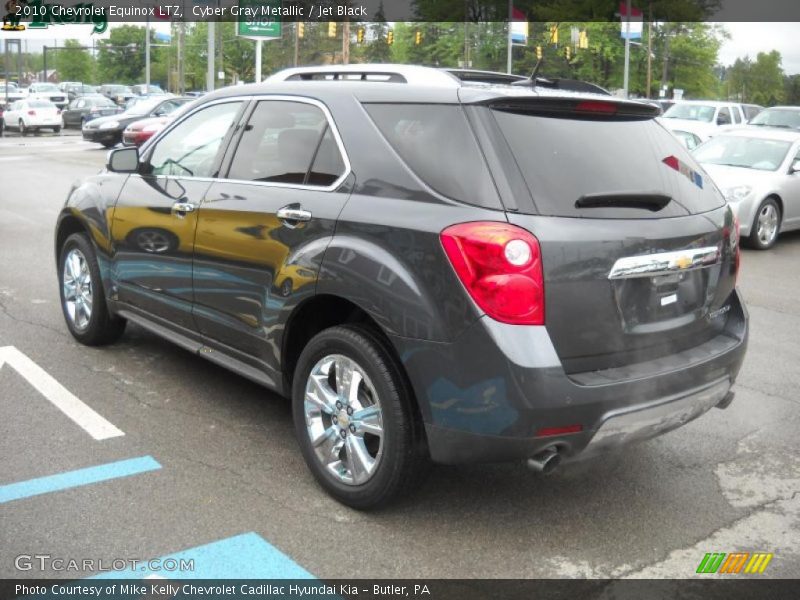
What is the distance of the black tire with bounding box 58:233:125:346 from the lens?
226 inches

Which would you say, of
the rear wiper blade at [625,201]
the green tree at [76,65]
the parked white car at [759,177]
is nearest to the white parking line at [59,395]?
the rear wiper blade at [625,201]

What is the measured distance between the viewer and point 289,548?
342 centimetres

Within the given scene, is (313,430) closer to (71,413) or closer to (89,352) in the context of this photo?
(71,413)

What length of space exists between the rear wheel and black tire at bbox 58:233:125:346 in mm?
8381

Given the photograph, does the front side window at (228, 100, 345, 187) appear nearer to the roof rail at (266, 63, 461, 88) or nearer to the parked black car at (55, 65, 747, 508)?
the parked black car at (55, 65, 747, 508)

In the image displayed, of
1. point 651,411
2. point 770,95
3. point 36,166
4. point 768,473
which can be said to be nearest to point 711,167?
point 768,473

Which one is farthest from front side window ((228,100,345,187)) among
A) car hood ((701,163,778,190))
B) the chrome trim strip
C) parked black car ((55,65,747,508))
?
car hood ((701,163,778,190))

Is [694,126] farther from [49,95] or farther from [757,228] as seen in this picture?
[49,95]

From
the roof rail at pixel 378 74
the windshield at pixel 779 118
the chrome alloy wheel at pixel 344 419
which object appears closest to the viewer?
the chrome alloy wheel at pixel 344 419

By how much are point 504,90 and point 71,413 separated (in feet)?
9.38

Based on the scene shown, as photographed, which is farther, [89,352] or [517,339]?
[89,352]

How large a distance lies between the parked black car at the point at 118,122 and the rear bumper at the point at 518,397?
2550 cm

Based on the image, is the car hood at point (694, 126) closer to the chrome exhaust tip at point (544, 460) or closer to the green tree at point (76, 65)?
the chrome exhaust tip at point (544, 460)

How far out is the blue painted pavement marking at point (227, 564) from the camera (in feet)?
10.5
